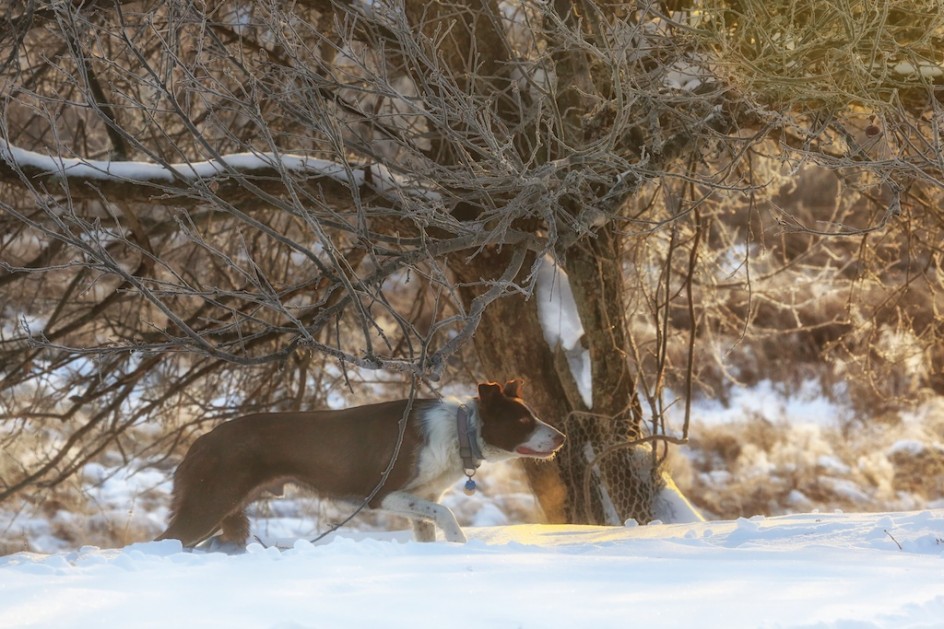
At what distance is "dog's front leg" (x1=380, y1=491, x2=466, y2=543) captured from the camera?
6.06 meters

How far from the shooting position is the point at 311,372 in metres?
10.1

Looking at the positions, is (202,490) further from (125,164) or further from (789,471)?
(789,471)

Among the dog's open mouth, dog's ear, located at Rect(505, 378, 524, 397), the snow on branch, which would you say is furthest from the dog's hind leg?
the snow on branch

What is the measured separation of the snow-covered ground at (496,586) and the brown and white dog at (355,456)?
1.11m

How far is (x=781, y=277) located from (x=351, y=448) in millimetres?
13136

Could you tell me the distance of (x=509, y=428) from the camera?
6.54 meters

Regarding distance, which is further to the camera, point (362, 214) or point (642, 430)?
point (642, 430)

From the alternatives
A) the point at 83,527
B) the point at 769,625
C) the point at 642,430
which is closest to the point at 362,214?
the point at 769,625

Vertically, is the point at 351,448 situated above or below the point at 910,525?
above

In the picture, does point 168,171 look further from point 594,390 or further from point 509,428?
point 594,390

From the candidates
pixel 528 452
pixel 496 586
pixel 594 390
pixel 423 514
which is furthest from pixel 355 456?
pixel 496 586

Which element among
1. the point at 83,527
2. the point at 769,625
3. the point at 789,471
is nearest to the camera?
A: the point at 769,625

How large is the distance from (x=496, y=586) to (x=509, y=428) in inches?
112

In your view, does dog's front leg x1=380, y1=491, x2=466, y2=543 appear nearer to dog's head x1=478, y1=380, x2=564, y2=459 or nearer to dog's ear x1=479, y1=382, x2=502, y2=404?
dog's head x1=478, y1=380, x2=564, y2=459
